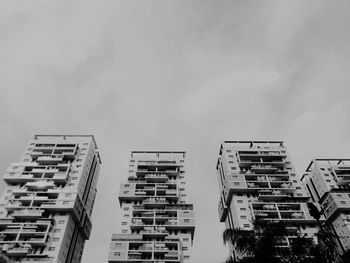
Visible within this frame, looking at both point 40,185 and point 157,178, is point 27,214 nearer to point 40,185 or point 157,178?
point 40,185

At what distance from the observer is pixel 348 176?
81.8 metres

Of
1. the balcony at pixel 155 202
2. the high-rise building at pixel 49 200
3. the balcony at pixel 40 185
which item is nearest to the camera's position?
the high-rise building at pixel 49 200

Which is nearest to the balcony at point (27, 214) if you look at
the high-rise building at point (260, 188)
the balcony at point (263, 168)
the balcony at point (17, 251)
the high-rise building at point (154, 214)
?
the balcony at point (17, 251)

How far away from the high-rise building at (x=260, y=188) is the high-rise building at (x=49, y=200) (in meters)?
36.3

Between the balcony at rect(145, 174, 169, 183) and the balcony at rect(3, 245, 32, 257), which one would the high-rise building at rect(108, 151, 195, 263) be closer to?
the balcony at rect(145, 174, 169, 183)

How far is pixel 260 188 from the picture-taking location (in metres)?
74.5

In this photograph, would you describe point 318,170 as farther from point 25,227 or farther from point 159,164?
point 25,227

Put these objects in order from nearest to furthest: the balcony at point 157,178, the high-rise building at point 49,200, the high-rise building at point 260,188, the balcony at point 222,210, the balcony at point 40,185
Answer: the high-rise building at point 49,200
the high-rise building at point 260,188
the balcony at point 40,185
the balcony at point 222,210
the balcony at point 157,178

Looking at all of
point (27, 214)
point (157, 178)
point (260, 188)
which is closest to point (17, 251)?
point (27, 214)

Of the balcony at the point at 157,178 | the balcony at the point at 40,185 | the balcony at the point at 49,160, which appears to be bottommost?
the balcony at the point at 40,185

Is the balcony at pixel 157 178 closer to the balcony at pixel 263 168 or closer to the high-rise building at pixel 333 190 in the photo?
the balcony at pixel 263 168

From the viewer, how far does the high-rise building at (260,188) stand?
69.0 m

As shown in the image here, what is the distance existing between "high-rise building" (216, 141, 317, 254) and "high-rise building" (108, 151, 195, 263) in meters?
11.4

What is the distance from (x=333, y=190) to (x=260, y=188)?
17668mm
